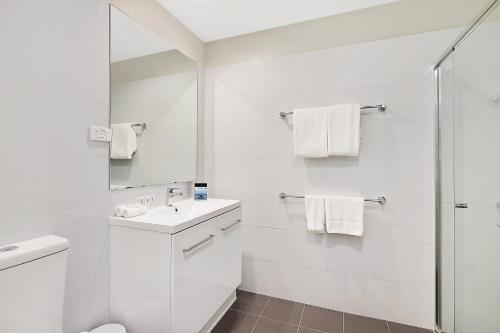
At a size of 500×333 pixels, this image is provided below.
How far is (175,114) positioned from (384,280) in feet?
6.60

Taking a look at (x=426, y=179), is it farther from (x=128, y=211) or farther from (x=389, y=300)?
(x=128, y=211)

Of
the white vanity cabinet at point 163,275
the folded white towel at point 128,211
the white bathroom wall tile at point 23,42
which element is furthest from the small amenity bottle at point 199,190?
the white bathroom wall tile at point 23,42

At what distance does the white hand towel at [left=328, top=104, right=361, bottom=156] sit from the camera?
1659mm

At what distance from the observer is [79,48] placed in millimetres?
1178

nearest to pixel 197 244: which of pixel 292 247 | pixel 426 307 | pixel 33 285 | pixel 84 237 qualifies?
pixel 84 237

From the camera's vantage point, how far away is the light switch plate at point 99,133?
1229 millimetres

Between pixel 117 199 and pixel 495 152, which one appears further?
pixel 117 199

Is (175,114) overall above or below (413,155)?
above

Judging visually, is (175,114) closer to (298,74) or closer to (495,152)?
(298,74)

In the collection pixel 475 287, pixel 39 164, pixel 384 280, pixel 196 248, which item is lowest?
pixel 384 280

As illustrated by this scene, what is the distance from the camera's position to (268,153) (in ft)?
6.56

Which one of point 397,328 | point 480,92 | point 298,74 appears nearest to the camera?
point 480,92

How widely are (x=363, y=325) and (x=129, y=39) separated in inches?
96.7

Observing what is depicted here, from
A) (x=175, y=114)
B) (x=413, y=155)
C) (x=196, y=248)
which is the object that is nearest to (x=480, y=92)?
(x=413, y=155)
